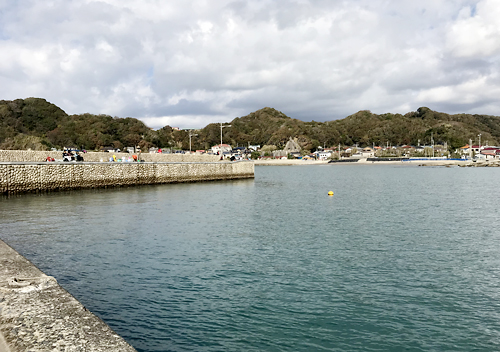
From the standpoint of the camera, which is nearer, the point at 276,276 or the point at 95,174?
the point at 276,276

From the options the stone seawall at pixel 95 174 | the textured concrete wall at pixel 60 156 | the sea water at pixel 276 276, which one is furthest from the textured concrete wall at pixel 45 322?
the textured concrete wall at pixel 60 156

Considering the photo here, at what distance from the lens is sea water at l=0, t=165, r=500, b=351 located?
779 centimetres

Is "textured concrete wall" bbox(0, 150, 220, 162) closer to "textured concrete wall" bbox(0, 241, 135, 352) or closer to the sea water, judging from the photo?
the sea water

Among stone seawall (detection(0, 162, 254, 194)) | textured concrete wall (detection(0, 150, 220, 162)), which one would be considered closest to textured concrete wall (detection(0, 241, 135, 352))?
stone seawall (detection(0, 162, 254, 194))

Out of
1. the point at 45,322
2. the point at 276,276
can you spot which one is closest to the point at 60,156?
the point at 276,276

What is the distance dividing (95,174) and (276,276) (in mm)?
32017

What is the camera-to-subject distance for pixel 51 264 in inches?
483

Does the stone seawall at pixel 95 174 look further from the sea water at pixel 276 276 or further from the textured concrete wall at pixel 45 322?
the textured concrete wall at pixel 45 322

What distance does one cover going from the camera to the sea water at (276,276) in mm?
7793

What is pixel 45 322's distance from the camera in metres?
5.54

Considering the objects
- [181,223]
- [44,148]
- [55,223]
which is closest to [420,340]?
[181,223]

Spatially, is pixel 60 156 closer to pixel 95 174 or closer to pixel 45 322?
pixel 95 174

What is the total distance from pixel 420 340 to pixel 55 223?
17686mm

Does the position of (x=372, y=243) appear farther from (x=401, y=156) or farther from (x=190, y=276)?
(x=401, y=156)
